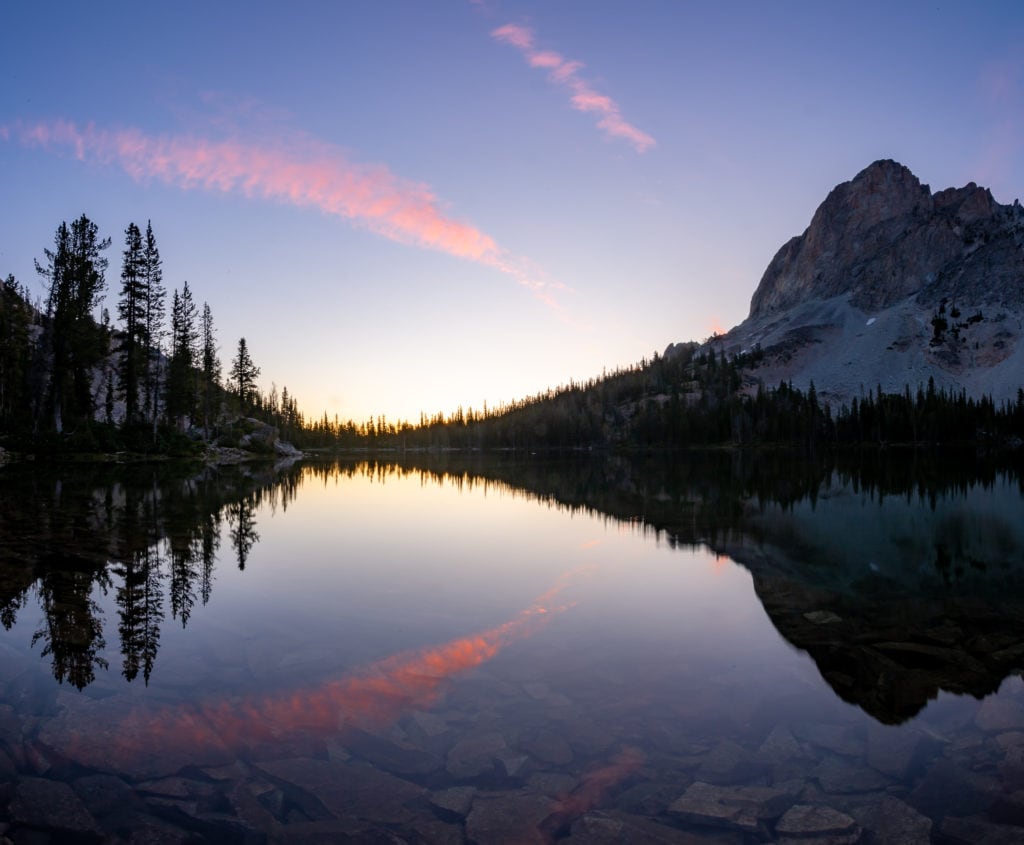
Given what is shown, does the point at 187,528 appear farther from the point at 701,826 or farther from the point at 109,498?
the point at 701,826

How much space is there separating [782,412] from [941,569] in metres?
173

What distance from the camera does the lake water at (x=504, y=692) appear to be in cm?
562

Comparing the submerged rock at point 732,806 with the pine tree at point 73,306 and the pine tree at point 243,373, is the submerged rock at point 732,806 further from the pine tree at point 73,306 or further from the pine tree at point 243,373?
the pine tree at point 243,373

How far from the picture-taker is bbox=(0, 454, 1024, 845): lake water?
562 cm

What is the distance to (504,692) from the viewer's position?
8336 mm

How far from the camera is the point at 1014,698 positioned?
8.30 m

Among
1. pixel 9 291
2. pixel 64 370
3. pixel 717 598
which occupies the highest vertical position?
pixel 9 291

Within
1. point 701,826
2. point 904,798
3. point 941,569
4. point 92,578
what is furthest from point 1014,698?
point 92,578

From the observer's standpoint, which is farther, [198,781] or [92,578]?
[92,578]

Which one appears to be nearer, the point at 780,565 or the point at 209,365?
the point at 780,565

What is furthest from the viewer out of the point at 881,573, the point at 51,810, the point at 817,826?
the point at 881,573

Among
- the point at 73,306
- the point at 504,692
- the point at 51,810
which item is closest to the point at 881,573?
the point at 504,692

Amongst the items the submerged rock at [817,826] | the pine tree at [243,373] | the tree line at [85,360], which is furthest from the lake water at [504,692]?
the pine tree at [243,373]

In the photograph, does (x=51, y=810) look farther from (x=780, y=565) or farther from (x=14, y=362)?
(x=14, y=362)
